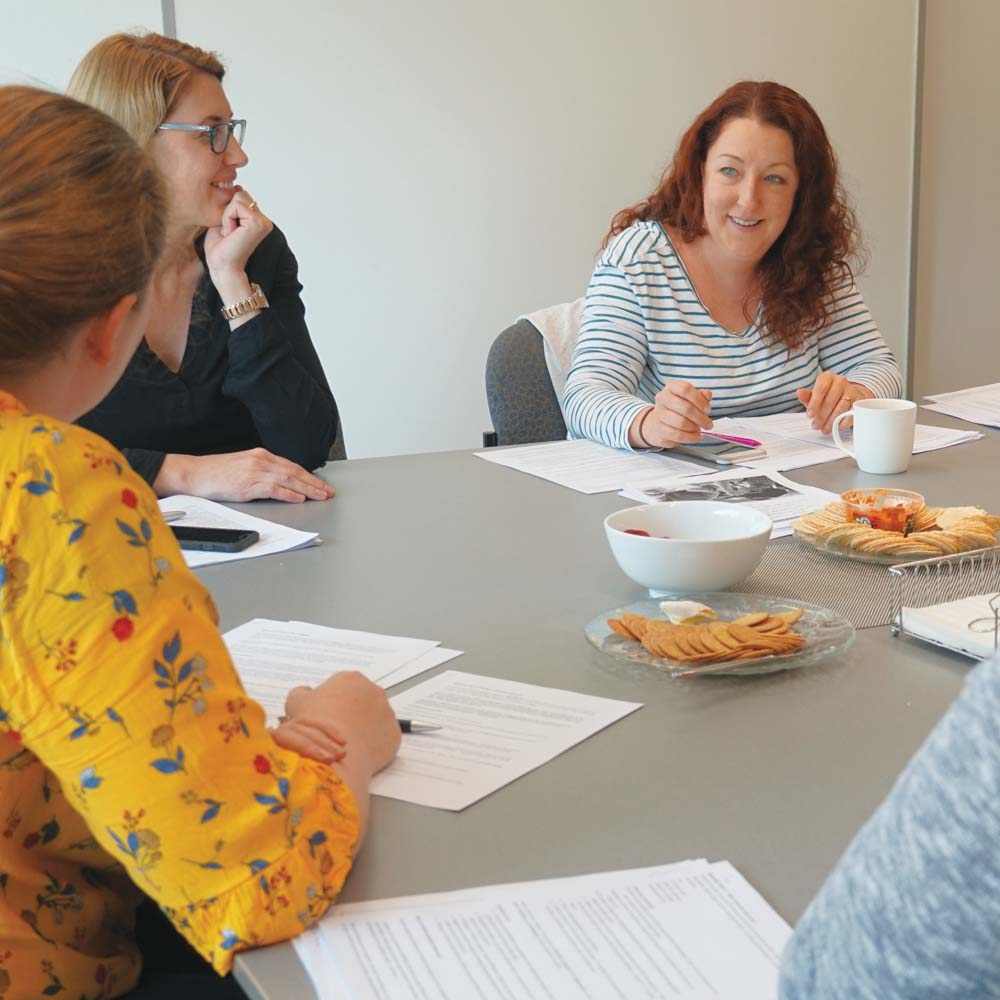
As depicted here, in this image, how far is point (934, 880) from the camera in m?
0.34

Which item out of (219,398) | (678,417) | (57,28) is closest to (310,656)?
(678,417)

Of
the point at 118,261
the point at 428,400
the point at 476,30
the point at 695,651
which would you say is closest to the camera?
the point at 118,261

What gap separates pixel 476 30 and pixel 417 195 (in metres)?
0.43

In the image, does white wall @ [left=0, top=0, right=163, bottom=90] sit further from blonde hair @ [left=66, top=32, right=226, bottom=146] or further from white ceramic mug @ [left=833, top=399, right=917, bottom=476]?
white ceramic mug @ [left=833, top=399, right=917, bottom=476]

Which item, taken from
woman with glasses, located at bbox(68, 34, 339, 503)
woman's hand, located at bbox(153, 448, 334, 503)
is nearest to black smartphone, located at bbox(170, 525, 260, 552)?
woman's hand, located at bbox(153, 448, 334, 503)

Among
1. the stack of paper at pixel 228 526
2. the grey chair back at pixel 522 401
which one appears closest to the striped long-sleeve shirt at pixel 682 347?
the grey chair back at pixel 522 401

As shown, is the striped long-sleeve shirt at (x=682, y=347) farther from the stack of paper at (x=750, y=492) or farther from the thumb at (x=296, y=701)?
the thumb at (x=296, y=701)

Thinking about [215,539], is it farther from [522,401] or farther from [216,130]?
[522,401]

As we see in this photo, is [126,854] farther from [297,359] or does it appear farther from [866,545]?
[297,359]

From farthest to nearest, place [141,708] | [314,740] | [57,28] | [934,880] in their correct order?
[57,28], [314,740], [141,708], [934,880]

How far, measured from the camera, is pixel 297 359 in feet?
6.44

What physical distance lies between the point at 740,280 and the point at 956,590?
1.18m

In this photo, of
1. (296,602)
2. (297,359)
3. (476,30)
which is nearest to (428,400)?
(476,30)

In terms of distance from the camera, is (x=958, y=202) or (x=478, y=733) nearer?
(x=478, y=733)
